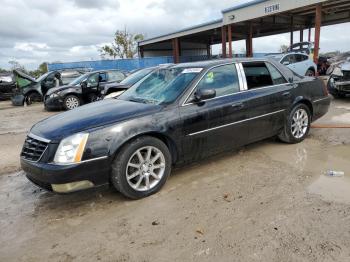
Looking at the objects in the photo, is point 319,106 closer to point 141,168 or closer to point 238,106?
point 238,106

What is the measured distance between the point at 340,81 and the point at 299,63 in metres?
4.16

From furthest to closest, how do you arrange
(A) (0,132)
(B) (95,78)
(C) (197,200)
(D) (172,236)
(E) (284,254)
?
(B) (95,78) → (A) (0,132) → (C) (197,200) → (D) (172,236) → (E) (284,254)

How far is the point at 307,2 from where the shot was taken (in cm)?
1520

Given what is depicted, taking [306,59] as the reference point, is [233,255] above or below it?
below

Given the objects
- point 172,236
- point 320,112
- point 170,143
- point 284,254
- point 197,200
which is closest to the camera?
point 284,254

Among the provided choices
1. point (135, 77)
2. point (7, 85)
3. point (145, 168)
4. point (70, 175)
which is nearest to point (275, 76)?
point (145, 168)

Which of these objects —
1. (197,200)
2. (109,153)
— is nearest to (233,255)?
(197,200)

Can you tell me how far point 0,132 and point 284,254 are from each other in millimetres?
8704

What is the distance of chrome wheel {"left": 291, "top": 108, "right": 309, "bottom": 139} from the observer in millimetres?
5453

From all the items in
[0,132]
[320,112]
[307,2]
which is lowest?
[0,132]

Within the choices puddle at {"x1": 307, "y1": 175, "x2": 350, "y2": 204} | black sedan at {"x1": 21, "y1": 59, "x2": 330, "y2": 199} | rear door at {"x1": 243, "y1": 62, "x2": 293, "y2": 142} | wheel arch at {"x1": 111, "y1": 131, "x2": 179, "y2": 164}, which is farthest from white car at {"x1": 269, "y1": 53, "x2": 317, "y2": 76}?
wheel arch at {"x1": 111, "y1": 131, "x2": 179, "y2": 164}

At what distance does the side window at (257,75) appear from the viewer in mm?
4836

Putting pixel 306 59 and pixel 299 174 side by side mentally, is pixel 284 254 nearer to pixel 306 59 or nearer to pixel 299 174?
pixel 299 174

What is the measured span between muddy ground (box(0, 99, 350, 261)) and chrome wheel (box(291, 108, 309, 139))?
0.69m
